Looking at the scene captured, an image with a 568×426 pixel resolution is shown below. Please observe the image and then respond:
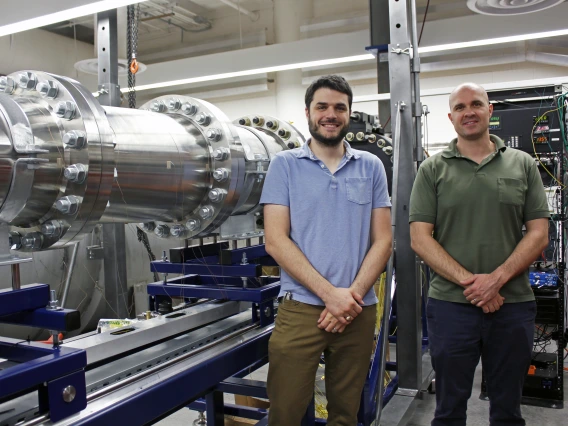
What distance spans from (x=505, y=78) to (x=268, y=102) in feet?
9.28

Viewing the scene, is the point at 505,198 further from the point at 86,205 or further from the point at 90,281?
the point at 90,281

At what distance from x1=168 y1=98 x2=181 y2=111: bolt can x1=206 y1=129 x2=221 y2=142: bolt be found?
0.14m

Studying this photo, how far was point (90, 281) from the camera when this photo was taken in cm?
405

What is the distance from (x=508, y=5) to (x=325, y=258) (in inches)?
125

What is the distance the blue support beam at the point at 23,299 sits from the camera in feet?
3.37

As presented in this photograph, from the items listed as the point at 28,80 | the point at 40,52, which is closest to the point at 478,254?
the point at 28,80

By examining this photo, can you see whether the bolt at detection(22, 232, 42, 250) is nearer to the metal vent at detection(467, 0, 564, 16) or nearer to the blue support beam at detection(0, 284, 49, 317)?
the blue support beam at detection(0, 284, 49, 317)

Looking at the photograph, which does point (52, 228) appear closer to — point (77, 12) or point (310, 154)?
point (310, 154)

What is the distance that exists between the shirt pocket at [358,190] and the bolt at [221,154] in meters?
0.35

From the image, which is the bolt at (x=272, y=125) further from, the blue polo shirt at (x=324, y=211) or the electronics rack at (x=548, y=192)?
the electronics rack at (x=548, y=192)

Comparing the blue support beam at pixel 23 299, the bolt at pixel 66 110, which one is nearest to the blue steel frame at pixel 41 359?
the blue support beam at pixel 23 299

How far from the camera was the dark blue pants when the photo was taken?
1660mm

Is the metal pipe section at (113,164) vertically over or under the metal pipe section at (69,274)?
over

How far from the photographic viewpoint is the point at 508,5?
3.75 meters
